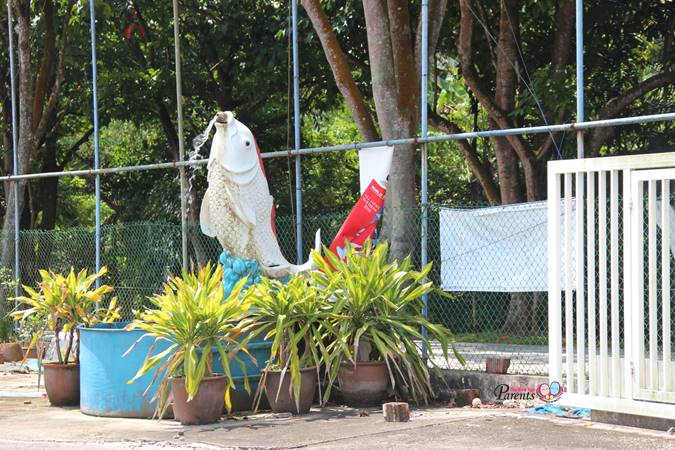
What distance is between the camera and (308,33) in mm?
17125

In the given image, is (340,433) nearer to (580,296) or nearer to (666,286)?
(580,296)

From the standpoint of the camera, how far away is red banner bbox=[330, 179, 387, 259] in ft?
33.8

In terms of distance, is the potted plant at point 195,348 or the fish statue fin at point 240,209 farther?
the fish statue fin at point 240,209

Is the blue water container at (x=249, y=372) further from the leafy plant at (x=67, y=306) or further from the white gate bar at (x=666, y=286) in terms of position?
the white gate bar at (x=666, y=286)

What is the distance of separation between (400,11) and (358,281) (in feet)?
12.8

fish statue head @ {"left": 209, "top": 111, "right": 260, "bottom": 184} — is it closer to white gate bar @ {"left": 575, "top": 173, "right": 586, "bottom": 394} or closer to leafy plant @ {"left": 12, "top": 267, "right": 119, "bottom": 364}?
leafy plant @ {"left": 12, "top": 267, "right": 119, "bottom": 364}

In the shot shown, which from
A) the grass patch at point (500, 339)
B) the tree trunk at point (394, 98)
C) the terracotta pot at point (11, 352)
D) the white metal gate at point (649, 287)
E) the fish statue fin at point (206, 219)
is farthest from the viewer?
the terracotta pot at point (11, 352)

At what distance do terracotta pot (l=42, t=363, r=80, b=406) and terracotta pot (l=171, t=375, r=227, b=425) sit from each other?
1.91 m

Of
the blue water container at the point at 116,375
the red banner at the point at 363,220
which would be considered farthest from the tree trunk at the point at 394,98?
the blue water container at the point at 116,375

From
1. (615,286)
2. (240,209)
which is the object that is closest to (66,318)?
(240,209)

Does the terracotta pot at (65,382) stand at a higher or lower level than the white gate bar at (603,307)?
lower

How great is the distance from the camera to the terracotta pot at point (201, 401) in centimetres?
898

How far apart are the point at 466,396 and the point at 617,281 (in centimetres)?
214

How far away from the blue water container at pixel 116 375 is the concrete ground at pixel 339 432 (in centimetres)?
15
